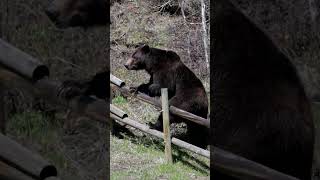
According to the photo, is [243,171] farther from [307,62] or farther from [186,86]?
[186,86]

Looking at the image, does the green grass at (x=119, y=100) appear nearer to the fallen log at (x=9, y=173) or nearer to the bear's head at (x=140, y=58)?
the bear's head at (x=140, y=58)

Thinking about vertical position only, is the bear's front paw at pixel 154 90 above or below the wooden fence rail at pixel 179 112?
above

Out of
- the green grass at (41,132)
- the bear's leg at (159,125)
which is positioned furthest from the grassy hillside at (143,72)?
the green grass at (41,132)

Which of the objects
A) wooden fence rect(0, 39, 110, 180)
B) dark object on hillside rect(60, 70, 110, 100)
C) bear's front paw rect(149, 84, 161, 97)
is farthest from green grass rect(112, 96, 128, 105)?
wooden fence rect(0, 39, 110, 180)

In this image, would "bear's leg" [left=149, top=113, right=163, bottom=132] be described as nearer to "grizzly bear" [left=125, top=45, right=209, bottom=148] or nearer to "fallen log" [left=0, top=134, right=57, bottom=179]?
"grizzly bear" [left=125, top=45, right=209, bottom=148]

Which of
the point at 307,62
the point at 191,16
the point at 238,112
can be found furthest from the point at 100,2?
the point at 191,16

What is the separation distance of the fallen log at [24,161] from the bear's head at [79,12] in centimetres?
39

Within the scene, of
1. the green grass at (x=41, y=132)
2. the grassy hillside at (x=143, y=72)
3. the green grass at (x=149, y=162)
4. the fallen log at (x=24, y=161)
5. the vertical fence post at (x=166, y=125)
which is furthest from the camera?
the vertical fence post at (x=166, y=125)

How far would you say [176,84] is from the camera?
354 cm

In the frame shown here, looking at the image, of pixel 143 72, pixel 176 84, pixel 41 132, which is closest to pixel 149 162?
pixel 176 84

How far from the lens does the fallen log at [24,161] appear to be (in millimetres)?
720

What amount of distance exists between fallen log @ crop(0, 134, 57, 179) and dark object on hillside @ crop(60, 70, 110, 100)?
156 mm

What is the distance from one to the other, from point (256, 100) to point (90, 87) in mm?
368

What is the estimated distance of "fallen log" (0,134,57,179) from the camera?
2.36 ft
